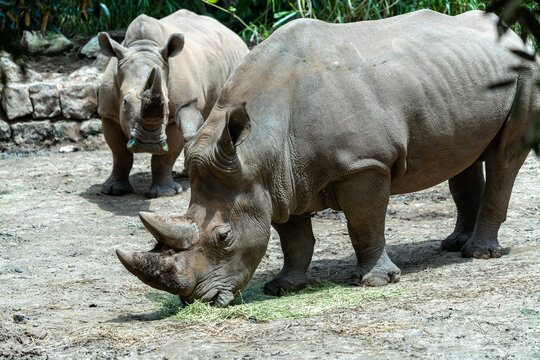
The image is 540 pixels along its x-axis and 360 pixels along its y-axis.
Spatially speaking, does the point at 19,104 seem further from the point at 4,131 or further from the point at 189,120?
the point at 189,120

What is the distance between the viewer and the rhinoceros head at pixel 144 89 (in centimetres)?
836

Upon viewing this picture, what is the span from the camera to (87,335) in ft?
15.8

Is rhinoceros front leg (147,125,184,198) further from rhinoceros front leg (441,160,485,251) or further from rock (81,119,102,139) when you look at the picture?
rhinoceros front leg (441,160,485,251)

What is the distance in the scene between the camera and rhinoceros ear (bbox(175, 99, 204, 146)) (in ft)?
18.5

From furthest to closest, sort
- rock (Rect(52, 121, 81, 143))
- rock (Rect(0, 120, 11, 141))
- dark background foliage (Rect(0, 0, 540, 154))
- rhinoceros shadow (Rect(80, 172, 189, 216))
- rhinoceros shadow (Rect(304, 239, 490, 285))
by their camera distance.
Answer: rock (Rect(52, 121, 81, 143)) → rock (Rect(0, 120, 11, 141)) → dark background foliage (Rect(0, 0, 540, 154)) → rhinoceros shadow (Rect(80, 172, 189, 216)) → rhinoceros shadow (Rect(304, 239, 490, 285))

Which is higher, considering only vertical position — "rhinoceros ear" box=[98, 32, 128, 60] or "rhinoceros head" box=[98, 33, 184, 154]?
"rhinoceros ear" box=[98, 32, 128, 60]

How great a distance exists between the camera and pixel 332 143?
5.51 m

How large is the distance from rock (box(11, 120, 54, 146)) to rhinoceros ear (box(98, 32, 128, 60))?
346 centimetres

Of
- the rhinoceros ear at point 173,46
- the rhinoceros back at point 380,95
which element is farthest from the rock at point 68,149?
the rhinoceros back at point 380,95

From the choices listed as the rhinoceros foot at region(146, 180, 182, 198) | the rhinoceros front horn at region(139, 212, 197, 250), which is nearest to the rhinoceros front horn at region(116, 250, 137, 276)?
the rhinoceros front horn at region(139, 212, 197, 250)

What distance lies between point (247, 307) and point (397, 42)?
2.20 m

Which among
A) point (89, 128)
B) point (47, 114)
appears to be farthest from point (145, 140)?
point (47, 114)

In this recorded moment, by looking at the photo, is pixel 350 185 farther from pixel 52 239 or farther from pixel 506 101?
pixel 52 239

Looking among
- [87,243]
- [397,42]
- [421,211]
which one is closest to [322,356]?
Answer: [397,42]
